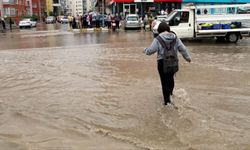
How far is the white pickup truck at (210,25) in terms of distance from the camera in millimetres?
20625

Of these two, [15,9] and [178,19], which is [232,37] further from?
[15,9]

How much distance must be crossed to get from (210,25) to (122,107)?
45.7 feet

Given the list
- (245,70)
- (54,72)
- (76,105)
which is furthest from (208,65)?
(76,105)

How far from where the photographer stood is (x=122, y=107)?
786cm

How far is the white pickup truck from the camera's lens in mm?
20625

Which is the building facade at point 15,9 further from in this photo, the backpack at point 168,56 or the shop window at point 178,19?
the backpack at point 168,56

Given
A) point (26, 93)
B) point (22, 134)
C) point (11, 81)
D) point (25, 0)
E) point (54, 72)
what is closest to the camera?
point (22, 134)

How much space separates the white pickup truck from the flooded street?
692 centimetres

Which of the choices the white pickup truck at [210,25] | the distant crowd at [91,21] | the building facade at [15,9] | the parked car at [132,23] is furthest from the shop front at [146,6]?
the building facade at [15,9]

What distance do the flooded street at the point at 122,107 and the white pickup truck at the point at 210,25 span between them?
6.92 m

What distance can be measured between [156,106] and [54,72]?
18.1 ft

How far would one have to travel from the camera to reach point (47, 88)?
9.99 m

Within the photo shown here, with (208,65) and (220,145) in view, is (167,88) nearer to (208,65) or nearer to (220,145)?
(220,145)

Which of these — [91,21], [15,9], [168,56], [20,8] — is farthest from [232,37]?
[20,8]
